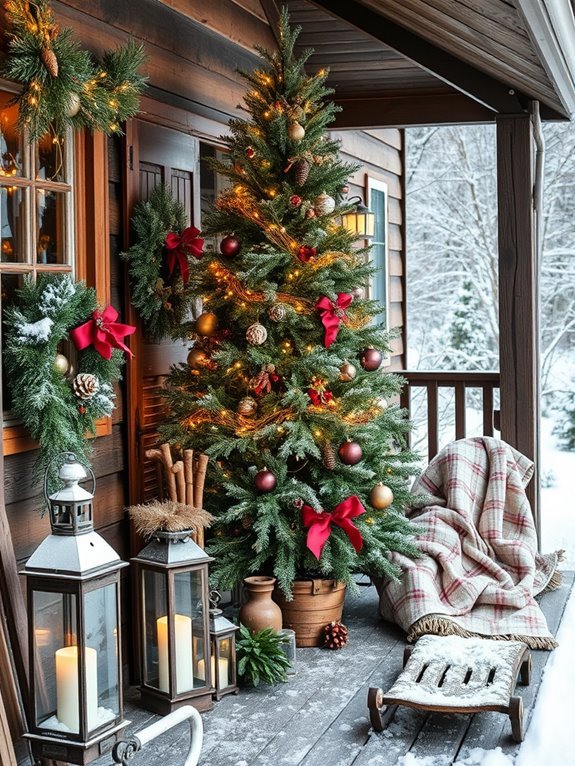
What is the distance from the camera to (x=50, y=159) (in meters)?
3.53

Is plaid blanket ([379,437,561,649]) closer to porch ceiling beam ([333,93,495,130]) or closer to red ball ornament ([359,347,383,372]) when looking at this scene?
red ball ornament ([359,347,383,372])

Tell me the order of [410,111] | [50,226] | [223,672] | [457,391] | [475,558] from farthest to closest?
1. [457,391]
2. [410,111]
3. [475,558]
4. [223,672]
5. [50,226]

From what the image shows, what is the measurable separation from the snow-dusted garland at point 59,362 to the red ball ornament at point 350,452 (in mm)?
1086

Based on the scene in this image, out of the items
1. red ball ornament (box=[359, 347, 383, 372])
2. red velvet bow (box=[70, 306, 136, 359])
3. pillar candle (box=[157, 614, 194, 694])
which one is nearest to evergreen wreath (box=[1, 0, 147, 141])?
red velvet bow (box=[70, 306, 136, 359])

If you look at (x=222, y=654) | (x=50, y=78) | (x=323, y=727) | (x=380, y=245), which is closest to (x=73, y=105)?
(x=50, y=78)

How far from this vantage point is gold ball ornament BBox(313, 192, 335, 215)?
4344 millimetres

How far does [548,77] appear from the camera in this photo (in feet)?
14.5

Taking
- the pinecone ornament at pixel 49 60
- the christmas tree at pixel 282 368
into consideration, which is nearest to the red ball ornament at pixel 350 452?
the christmas tree at pixel 282 368

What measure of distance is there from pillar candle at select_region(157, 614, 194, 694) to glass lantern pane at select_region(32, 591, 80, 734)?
57cm

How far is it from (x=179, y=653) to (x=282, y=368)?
4.20 feet

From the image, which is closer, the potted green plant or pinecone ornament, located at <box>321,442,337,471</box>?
the potted green plant

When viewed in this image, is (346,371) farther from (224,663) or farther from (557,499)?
(557,499)

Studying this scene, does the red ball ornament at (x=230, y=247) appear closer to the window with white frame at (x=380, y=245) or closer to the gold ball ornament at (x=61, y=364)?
the gold ball ornament at (x=61, y=364)

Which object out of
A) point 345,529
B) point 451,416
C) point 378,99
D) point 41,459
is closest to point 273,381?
point 345,529
